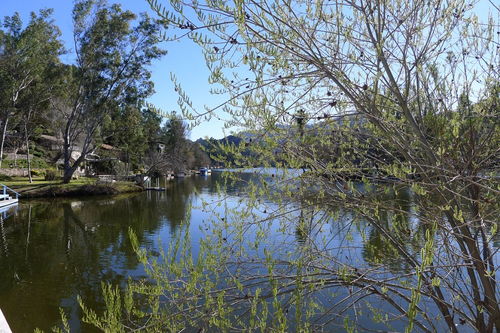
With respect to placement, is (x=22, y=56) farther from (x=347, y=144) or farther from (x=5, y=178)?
(x=347, y=144)

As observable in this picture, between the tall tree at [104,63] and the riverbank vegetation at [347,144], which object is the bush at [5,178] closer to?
the tall tree at [104,63]

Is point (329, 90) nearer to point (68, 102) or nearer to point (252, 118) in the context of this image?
point (252, 118)

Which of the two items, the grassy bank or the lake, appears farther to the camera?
the grassy bank

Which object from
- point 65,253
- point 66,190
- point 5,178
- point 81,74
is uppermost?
point 81,74

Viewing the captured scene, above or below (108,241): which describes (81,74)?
above

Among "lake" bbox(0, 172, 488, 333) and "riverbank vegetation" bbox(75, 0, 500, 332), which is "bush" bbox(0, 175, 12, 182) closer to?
"lake" bbox(0, 172, 488, 333)

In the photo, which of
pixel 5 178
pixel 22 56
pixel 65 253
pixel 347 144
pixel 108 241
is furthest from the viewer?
pixel 5 178

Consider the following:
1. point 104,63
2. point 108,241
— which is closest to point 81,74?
point 104,63

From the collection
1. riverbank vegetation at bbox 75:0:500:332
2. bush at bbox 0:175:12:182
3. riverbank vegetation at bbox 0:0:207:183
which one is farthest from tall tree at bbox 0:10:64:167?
riverbank vegetation at bbox 75:0:500:332

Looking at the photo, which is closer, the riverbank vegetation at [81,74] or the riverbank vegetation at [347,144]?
the riverbank vegetation at [347,144]

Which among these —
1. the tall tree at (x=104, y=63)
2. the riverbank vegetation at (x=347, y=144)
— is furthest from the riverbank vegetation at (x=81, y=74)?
the riverbank vegetation at (x=347, y=144)

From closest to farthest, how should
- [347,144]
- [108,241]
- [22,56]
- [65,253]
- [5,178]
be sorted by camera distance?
[347,144] → [65,253] → [108,241] → [22,56] → [5,178]

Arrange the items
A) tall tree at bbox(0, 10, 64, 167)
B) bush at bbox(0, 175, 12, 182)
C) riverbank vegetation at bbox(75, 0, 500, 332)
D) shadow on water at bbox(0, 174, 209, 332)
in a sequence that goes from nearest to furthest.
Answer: riverbank vegetation at bbox(75, 0, 500, 332) < shadow on water at bbox(0, 174, 209, 332) < tall tree at bbox(0, 10, 64, 167) < bush at bbox(0, 175, 12, 182)

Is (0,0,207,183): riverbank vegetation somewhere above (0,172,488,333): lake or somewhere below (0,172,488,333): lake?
above
